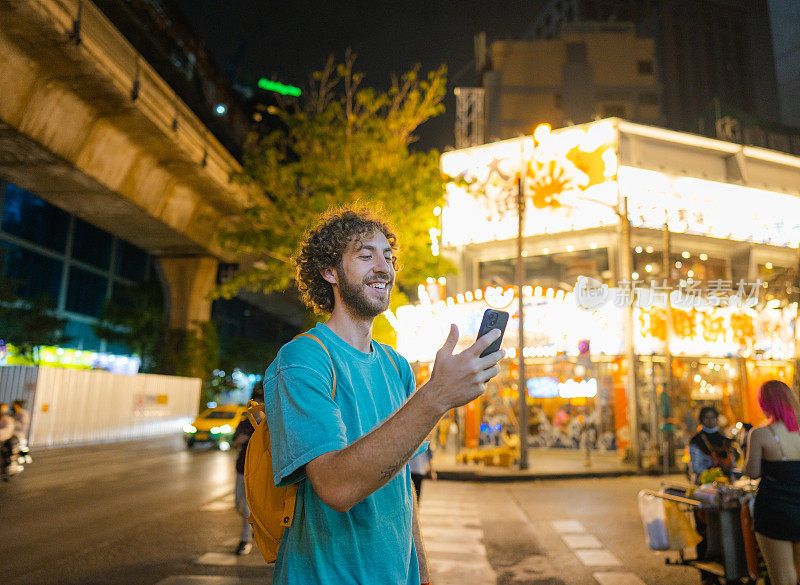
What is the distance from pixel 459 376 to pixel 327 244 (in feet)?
3.18

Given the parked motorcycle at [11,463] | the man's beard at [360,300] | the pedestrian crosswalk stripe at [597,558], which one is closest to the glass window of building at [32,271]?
the parked motorcycle at [11,463]

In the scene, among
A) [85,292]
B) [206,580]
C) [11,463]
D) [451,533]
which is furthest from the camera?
[85,292]

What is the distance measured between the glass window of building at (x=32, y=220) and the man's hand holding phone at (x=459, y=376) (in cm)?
3780

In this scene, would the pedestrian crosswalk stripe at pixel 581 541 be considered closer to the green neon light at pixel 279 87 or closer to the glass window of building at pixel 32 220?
the glass window of building at pixel 32 220

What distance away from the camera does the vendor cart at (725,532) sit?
5125 millimetres

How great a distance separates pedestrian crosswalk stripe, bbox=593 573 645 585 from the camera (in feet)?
19.4

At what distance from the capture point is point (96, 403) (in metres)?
21.7

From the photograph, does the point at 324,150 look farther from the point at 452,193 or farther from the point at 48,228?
the point at 48,228

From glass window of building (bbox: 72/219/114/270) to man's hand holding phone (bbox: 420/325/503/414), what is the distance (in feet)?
140

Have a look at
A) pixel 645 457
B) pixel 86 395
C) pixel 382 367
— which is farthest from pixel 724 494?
pixel 86 395

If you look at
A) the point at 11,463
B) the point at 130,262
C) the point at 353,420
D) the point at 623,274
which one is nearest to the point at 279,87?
the point at 130,262

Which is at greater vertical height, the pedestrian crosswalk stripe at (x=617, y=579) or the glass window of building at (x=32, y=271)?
the glass window of building at (x=32, y=271)

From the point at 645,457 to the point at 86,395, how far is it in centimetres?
2020

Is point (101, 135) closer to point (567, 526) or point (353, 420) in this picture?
point (567, 526)
